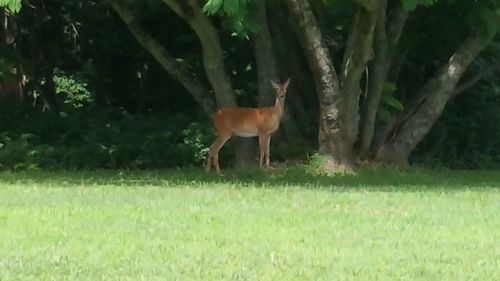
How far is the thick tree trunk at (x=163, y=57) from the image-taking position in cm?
2092

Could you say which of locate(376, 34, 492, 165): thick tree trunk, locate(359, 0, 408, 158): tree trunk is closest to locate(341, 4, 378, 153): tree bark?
locate(359, 0, 408, 158): tree trunk

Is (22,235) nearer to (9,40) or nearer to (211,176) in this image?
(211,176)

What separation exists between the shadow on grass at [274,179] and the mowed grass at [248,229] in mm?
54

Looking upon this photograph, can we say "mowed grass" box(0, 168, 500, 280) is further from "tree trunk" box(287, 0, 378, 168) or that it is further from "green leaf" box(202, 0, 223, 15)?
"green leaf" box(202, 0, 223, 15)

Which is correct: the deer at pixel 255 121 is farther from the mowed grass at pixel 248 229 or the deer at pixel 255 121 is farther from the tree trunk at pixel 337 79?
the mowed grass at pixel 248 229

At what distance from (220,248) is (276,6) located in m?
11.2

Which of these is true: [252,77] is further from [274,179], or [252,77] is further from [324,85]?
[274,179]

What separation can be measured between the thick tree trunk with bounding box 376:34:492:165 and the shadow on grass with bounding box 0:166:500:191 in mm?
933

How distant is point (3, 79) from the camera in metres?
24.1

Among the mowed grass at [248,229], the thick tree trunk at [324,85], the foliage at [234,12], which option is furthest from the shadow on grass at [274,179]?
the foliage at [234,12]

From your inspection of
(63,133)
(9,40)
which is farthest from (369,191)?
(9,40)

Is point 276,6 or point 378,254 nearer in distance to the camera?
point 378,254

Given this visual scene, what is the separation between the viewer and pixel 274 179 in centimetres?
1872

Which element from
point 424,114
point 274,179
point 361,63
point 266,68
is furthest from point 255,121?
point 424,114
